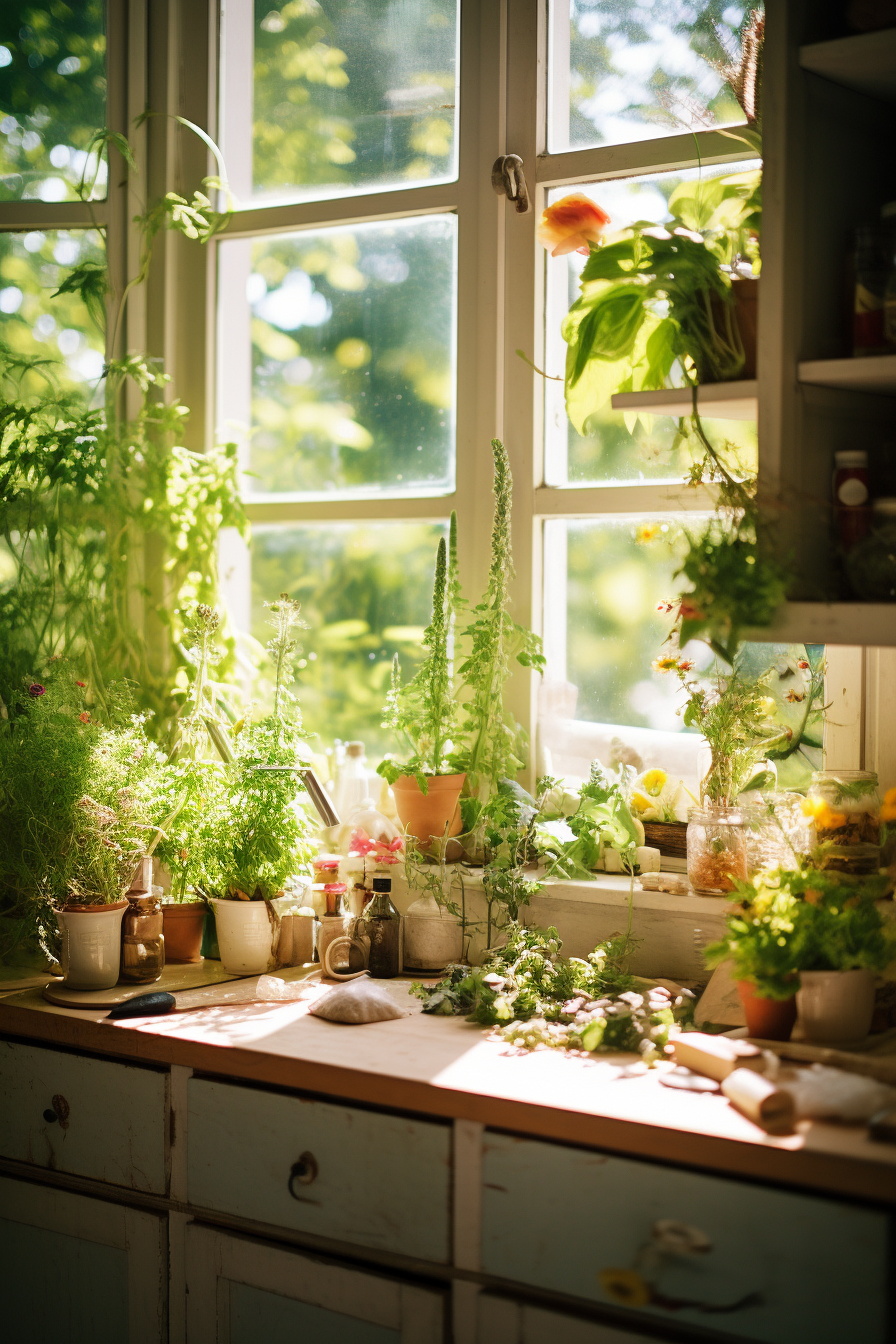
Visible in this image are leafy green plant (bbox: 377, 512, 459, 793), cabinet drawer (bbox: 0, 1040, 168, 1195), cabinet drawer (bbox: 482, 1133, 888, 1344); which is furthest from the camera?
leafy green plant (bbox: 377, 512, 459, 793)

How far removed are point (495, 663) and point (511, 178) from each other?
893mm

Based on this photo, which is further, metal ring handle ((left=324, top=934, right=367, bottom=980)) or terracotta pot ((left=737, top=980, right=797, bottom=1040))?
metal ring handle ((left=324, top=934, right=367, bottom=980))

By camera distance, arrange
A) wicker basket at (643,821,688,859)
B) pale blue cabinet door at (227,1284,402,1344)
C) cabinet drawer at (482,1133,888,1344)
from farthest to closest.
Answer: wicker basket at (643,821,688,859), pale blue cabinet door at (227,1284,402,1344), cabinet drawer at (482,1133,888,1344)

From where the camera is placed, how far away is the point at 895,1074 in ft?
4.42

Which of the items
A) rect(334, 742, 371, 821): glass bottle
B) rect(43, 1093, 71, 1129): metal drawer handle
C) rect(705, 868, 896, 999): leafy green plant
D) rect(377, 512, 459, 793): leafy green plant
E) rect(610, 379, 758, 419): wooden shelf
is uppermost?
rect(610, 379, 758, 419): wooden shelf

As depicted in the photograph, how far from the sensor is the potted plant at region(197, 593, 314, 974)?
191 centimetres

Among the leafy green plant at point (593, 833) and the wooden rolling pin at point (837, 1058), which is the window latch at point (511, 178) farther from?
the wooden rolling pin at point (837, 1058)

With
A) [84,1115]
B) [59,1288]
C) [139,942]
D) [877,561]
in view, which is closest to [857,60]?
[877,561]

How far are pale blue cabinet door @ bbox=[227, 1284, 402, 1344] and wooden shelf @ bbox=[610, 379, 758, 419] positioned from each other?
1.25 metres

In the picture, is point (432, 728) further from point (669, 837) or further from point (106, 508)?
point (106, 508)

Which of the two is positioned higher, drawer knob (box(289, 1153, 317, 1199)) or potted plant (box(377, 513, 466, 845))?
potted plant (box(377, 513, 466, 845))

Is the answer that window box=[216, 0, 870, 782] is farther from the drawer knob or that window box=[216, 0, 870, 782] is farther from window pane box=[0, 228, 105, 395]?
the drawer knob

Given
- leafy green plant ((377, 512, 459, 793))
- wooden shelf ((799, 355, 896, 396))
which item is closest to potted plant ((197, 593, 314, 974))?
leafy green plant ((377, 512, 459, 793))

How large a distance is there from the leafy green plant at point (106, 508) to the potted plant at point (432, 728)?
1.70 feet
